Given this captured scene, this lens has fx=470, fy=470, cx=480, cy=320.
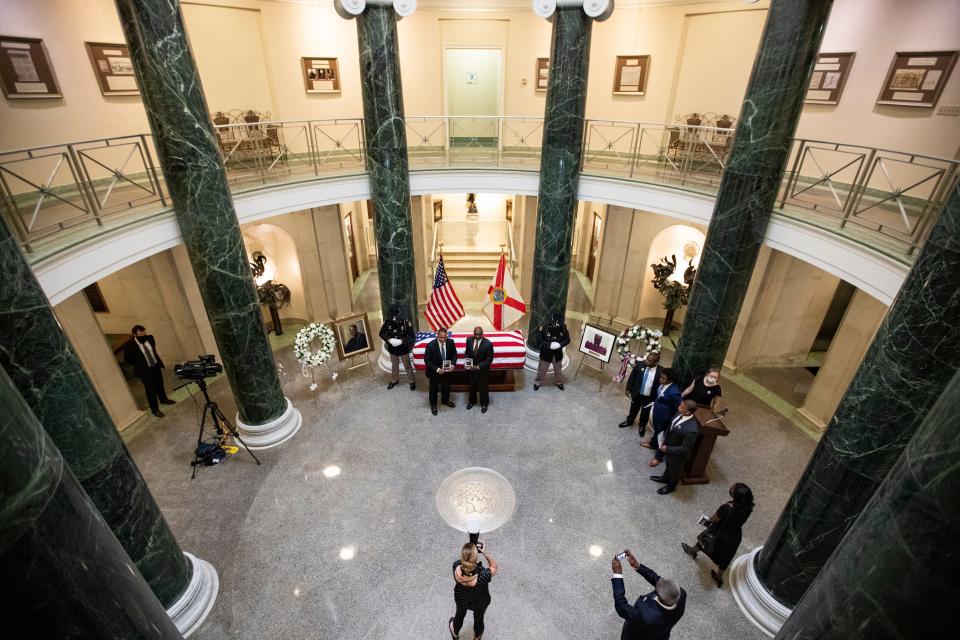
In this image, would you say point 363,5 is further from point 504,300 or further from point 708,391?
point 708,391

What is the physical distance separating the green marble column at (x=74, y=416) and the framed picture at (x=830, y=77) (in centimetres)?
991

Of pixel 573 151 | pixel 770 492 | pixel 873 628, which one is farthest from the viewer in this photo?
pixel 573 151

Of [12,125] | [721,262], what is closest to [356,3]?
[12,125]

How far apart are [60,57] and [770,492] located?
39.3 feet

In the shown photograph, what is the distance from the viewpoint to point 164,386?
27.8 ft

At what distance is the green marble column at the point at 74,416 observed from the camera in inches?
129

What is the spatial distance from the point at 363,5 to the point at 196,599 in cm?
771

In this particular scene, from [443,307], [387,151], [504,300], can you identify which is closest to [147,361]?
[443,307]

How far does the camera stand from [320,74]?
10195mm

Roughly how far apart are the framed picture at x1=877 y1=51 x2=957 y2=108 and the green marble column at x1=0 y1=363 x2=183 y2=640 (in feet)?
33.2

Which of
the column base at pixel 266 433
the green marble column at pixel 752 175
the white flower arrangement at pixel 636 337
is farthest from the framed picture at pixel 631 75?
the column base at pixel 266 433

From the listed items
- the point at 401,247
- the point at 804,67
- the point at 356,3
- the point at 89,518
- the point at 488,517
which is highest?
the point at 356,3

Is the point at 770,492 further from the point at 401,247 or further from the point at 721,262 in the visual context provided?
the point at 401,247

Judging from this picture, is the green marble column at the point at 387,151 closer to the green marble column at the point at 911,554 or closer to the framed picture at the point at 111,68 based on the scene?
the framed picture at the point at 111,68
